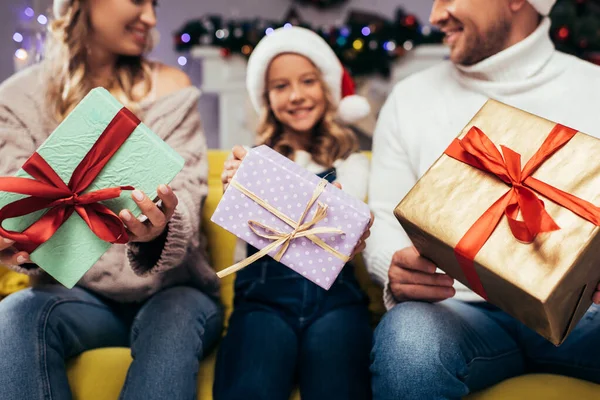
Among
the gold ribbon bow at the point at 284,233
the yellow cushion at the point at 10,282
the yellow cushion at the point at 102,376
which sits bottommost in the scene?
the yellow cushion at the point at 10,282

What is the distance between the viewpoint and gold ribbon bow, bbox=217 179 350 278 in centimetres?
98

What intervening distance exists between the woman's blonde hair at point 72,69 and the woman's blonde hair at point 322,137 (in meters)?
0.38

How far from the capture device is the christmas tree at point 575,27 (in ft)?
9.18

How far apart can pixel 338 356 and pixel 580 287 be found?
50cm

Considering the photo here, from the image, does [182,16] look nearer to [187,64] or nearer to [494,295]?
[187,64]

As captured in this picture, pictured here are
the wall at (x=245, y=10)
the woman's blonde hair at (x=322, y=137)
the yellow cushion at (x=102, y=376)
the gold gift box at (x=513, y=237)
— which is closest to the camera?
the gold gift box at (x=513, y=237)

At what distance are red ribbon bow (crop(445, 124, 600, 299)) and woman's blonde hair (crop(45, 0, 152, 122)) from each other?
84cm

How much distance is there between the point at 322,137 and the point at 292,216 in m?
0.70

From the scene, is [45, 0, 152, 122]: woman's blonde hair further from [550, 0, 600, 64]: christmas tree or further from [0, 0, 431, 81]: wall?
[0, 0, 431, 81]: wall

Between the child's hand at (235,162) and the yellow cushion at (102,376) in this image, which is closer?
the child's hand at (235,162)

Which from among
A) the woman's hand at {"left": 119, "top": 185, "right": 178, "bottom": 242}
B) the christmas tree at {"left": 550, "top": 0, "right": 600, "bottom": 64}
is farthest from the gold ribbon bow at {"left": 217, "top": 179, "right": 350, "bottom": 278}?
the christmas tree at {"left": 550, "top": 0, "right": 600, "bottom": 64}

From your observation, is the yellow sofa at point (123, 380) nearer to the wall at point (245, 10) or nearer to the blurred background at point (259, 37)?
the blurred background at point (259, 37)

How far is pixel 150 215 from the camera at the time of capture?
997 mm

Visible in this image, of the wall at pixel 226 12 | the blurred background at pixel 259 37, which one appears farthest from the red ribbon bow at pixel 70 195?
the wall at pixel 226 12
